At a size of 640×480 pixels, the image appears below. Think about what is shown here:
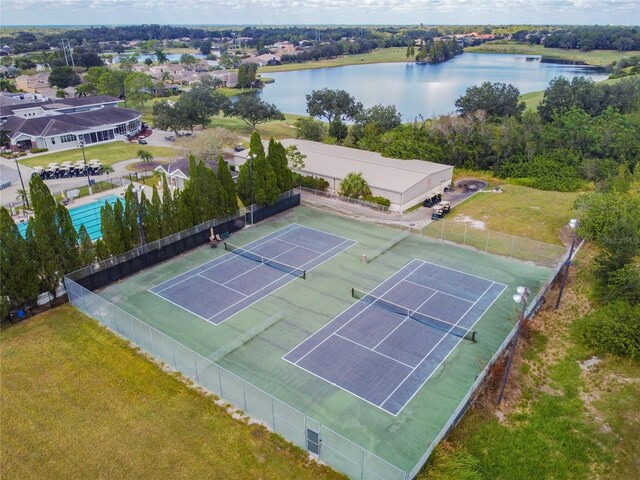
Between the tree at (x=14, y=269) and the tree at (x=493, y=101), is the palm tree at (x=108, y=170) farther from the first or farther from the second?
the tree at (x=493, y=101)

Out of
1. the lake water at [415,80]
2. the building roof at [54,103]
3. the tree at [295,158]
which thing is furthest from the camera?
the lake water at [415,80]

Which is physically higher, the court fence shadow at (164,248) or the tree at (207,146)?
the tree at (207,146)

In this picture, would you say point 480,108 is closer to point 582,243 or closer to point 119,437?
point 582,243

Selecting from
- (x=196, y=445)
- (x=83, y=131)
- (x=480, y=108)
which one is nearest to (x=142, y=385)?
(x=196, y=445)

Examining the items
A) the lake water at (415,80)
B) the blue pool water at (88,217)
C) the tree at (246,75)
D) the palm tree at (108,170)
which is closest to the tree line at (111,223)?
the blue pool water at (88,217)

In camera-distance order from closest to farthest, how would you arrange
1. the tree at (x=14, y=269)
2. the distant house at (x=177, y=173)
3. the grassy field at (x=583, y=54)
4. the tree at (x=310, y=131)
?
the tree at (x=14, y=269) < the distant house at (x=177, y=173) < the tree at (x=310, y=131) < the grassy field at (x=583, y=54)

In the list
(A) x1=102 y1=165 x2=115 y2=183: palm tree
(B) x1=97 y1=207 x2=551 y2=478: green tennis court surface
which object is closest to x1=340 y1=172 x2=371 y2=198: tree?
(B) x1=97 y1=207 x2=551 y2=478: green tennis court surface

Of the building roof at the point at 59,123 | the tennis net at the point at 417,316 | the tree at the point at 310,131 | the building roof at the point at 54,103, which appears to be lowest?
the tennis net at the point at 417,316
